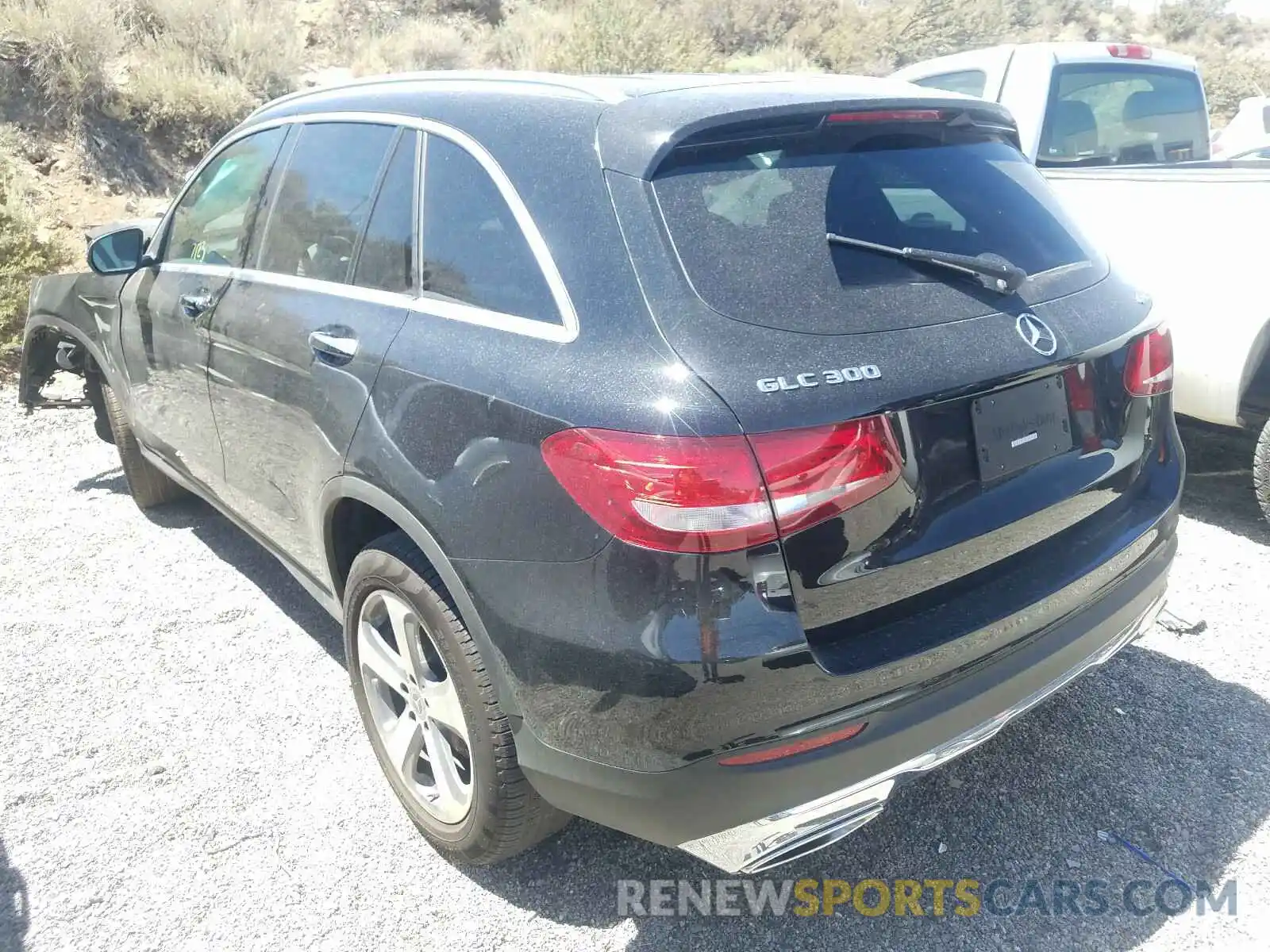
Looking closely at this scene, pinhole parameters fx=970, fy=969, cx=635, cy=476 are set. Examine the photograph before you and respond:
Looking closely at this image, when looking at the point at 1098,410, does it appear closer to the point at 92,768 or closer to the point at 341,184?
the point at 341,184

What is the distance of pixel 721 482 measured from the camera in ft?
5.59

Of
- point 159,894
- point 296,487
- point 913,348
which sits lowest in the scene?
point 159,894

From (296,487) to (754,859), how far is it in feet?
5.50

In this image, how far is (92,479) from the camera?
5297 millimetres

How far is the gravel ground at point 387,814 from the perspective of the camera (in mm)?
2328

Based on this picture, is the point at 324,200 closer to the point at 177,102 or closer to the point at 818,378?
the point at 818,378

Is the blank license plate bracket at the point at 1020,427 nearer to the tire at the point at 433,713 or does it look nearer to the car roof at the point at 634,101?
the car roof at the point at 634,101

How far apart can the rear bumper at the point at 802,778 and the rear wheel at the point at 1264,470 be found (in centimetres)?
236

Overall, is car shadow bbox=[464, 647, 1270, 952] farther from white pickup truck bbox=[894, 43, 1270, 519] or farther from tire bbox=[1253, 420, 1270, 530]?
white pickup truck bbox=[894, 43, 1270, 519]

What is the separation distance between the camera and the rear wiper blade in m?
2.02

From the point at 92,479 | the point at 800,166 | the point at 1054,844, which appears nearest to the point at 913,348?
the point at 800,166

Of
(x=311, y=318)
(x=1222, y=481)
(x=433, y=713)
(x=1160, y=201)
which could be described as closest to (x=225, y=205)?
(x=311, y=318)

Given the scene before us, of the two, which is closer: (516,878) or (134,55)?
(516,878)

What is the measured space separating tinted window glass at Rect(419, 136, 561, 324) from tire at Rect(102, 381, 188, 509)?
2693 millimetres
